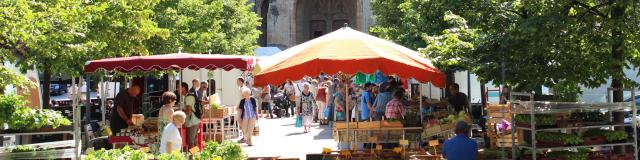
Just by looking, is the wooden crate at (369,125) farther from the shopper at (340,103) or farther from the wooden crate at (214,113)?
the shopper at (340,103)

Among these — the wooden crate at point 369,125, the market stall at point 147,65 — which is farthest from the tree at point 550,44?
the market stall at point 147,65

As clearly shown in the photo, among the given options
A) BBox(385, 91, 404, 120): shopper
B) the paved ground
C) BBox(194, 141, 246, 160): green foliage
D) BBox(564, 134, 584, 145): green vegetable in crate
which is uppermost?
BBox(385, 91, 404, 120): shopper

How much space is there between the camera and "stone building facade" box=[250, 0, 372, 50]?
5072cm

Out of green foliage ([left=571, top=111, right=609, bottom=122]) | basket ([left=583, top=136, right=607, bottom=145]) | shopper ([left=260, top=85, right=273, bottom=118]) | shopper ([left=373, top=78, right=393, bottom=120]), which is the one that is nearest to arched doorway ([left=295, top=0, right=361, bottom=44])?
shopper ([left=260, top=85, right=273, bottom=118])

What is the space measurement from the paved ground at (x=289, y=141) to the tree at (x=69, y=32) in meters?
3.19

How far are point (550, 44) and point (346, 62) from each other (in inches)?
107

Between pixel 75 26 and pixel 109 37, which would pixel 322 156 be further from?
pixel 109 37

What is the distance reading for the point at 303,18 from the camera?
53.9 meters

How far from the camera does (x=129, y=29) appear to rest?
15.6 metres

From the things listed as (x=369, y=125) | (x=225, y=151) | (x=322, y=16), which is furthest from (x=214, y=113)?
(x=322, y=16)

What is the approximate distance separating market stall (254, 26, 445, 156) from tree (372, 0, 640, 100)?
767mm

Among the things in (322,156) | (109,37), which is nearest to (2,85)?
(322,156)

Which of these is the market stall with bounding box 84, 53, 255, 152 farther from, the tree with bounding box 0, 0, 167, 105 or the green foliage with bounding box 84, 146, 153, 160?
the green foliage with bounding box 84, 146, 153, 160

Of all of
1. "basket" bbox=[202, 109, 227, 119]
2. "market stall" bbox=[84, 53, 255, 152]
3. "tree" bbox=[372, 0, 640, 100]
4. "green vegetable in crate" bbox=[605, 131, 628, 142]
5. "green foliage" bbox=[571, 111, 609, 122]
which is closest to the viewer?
"tree" bbox=[372, 0, 640, 100]
